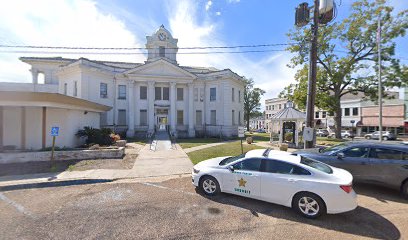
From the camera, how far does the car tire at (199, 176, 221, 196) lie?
5.95m

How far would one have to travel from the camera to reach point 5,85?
28.1 meters

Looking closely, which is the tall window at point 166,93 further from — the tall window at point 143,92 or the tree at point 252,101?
the tree at point 252,101

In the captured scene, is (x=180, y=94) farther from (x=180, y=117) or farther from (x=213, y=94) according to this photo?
(x=213, y=94)

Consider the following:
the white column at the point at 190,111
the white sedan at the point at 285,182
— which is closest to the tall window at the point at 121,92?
the white column at the point at 190,111

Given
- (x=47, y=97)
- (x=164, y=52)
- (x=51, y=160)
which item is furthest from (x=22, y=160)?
(x=164, y=52)

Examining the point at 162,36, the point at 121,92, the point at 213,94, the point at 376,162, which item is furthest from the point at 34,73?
the point at 376,162

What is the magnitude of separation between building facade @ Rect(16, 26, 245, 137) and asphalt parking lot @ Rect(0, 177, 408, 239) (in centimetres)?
1870

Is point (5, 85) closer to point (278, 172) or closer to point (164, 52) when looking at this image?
point (164, 52)

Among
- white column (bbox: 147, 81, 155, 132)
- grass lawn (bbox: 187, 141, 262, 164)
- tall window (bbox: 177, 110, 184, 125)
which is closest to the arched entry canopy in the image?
grass lawn (bbox: 187, 141, 262, 164)

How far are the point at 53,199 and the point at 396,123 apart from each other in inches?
1850

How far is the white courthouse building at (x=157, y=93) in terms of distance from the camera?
23.1 metres

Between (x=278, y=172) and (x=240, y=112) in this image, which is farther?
(x=240, y=112)

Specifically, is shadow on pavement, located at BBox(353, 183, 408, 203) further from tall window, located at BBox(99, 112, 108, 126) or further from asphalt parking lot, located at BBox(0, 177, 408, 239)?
tall window, located at BBox(99, 112, 108, 126)

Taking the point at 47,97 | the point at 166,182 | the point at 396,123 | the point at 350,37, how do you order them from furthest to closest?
the point at 396,123 → the point at 350,37 → the point at 47,97 → the point at 166,182
